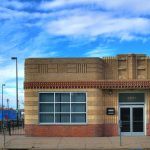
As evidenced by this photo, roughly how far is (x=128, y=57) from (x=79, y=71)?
3422 millimetres

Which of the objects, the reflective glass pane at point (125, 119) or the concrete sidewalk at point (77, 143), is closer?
the concrete sidewalk at point (77, 143)

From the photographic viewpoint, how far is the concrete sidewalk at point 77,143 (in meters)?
24.4

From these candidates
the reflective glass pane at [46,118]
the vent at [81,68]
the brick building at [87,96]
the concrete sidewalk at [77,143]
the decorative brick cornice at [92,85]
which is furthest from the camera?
the reflective glass pane at [46,118]

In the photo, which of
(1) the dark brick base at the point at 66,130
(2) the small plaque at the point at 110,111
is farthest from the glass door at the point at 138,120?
(1) the dark brick base at the point at 66,130

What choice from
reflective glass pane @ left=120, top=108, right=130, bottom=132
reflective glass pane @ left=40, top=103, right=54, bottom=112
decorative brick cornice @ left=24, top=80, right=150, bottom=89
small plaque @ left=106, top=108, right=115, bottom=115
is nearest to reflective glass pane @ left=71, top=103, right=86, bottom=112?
decorative brick cornice @ left=24, top=80, right=150, bottom=89

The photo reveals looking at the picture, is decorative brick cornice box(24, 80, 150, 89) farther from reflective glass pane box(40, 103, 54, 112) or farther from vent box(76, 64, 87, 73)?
reflective glass pane box(40, 103, 54, 112)

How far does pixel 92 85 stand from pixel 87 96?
82cm

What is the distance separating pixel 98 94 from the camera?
3066 centimetres

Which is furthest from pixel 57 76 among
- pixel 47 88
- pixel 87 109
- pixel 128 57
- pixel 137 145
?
pixel 137 145

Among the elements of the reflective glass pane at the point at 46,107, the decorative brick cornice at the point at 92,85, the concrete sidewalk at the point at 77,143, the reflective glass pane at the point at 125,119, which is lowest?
the concrete sidewalk at the point at 77,143

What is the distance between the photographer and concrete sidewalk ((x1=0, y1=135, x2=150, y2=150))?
→ 2439cm

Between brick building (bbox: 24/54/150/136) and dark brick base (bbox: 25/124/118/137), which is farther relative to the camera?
brick building (bbox: 24/54/150/136)

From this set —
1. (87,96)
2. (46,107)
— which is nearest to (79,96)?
(87,96)

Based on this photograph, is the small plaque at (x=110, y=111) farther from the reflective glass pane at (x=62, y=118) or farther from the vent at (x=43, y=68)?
the vent at (x=43, y=68)
